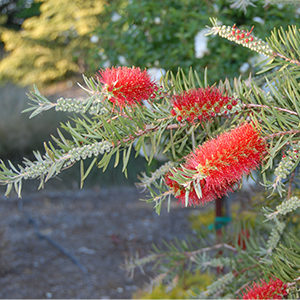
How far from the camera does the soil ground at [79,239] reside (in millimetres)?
1518

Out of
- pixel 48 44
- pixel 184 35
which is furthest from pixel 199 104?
pixel 48 44

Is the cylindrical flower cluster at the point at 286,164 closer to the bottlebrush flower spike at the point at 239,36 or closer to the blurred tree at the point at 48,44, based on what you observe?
the bottlebrush flower spike at the point at 239,36

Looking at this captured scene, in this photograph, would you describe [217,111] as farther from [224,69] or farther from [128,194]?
[128,194]

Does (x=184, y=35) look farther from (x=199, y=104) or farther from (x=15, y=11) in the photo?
(x=15, y=11)

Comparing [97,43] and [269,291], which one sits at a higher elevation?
[269,291]

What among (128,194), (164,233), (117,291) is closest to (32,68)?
(128,194)

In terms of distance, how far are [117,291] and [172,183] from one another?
4.53 ft

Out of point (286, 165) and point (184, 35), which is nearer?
point (286, 165)

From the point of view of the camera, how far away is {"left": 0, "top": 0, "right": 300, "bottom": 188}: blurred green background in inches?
32.5

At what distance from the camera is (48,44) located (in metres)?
2.59

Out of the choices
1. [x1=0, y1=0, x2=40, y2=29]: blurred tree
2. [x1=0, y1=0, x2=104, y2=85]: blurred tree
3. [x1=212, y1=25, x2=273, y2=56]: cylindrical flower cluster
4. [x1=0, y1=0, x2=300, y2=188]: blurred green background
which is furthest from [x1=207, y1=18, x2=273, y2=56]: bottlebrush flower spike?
[x1=0, y1=0, x2=104, y2=85]: blurred tree

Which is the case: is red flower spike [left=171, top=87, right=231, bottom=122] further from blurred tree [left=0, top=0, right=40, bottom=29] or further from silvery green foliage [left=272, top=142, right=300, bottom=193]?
blurred tree [left=0, top=0, right=40, bottom=29]

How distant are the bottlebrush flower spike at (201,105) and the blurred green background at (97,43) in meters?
0.14

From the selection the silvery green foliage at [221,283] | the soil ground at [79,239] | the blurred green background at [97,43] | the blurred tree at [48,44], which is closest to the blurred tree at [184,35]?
the blurred green background at [97,43]
